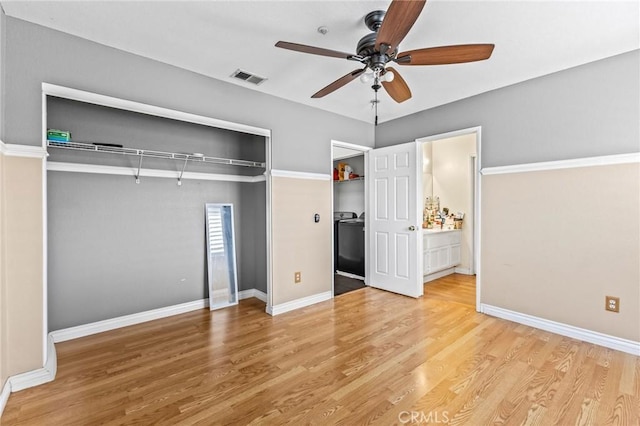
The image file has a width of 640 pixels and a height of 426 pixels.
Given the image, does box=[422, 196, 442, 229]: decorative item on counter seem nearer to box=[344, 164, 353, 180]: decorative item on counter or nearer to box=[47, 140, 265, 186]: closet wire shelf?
box=[344, 164, 353, 180]: decorative item on counter

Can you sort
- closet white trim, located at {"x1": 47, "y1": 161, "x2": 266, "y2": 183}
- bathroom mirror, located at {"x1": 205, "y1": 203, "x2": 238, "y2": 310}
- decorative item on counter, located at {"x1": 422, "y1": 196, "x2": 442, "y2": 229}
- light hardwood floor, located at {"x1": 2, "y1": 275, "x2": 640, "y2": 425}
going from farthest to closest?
decorative item on counter, located at {"x1": 422, "y1": 196, "x2": 442, "y2": 229} < bathroom mirror, located at {"x1": 205, "y1": 203, "x2": 238, "y2": 310} < closet white trim, located at {"x1": 47, "y1": 161, "x2": 266, "y2": 183} < light hardwood floor, located at {"x1": 2, "y1": 275, "x2": 640, "y2": 425}

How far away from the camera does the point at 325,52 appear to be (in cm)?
197

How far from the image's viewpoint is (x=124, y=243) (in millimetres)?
3105

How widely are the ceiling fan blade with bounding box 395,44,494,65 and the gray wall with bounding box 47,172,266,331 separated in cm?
244

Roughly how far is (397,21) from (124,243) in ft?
10.6

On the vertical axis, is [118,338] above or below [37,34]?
below

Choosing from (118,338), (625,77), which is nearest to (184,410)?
(118,338)

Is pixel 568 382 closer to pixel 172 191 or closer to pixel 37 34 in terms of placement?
pixel 172 191

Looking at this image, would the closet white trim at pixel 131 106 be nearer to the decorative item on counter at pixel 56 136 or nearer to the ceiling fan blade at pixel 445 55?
the decorative item on counter at pixel 56 136

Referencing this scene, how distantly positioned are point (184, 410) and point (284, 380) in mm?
662

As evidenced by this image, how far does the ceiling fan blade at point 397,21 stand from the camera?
1.46 m

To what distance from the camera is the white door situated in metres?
3.97

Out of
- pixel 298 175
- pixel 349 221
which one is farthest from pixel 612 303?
pixel 349 221

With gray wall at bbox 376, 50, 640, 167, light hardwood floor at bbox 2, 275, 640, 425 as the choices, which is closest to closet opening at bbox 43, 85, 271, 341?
light hardwood floor at bbox 2, 275, 640, 425
